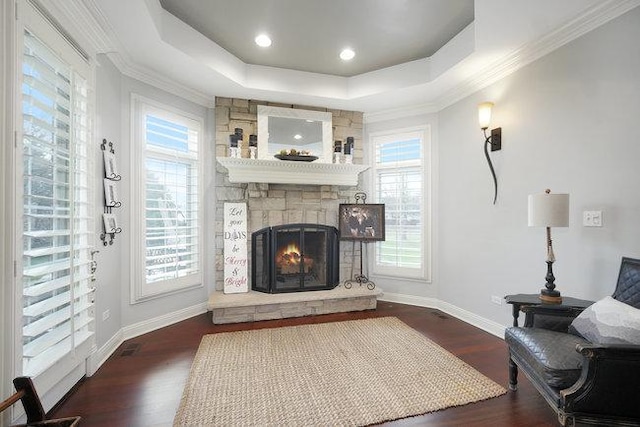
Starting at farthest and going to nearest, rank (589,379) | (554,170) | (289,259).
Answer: (289,259) → (554,170) → (589,379)

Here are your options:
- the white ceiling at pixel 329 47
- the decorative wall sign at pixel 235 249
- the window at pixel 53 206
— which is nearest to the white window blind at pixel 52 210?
the window at pixel 53 206

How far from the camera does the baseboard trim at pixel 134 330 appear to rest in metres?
2.48

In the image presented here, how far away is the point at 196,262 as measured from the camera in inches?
149

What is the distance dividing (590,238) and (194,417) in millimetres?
3239

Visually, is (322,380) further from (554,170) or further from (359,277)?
(554,170)

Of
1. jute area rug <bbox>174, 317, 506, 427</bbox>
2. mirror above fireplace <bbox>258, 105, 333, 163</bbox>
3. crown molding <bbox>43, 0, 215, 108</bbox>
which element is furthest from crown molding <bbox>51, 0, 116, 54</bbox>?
jute area rug <bbox>174, 317, 506, 427</bbox>

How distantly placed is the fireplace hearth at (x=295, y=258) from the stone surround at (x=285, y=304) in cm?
17

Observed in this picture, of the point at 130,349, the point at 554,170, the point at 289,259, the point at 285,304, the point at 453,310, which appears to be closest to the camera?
the point at 554,170

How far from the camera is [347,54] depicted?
348cm

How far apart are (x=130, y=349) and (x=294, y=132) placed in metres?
3.18

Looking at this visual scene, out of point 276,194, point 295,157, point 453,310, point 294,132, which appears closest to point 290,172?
point 295,157

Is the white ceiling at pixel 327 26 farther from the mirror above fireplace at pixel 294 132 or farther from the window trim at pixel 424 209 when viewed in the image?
the window trim at pixel 424 209

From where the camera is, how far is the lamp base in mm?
2217

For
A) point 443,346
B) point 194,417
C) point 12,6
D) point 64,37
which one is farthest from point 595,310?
point 64,37
